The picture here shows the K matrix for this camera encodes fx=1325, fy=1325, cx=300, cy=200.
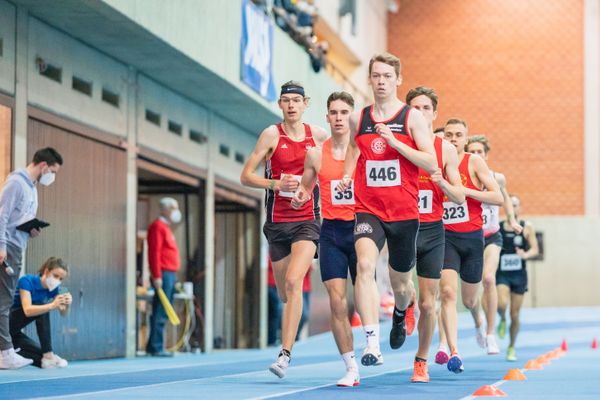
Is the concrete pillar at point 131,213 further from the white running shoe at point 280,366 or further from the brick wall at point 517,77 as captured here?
the brick wall at point 517,77

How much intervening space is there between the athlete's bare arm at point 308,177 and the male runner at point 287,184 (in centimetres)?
18

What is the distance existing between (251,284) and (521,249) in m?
9.04

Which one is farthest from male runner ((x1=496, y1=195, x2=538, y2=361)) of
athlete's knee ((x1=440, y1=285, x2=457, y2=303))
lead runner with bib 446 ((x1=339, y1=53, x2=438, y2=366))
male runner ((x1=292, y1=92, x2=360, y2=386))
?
lead runner with bib 446 ((x1=339, y1=53, x2=438, y2=366))

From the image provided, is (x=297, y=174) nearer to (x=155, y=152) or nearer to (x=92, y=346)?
(x=92, y=346)

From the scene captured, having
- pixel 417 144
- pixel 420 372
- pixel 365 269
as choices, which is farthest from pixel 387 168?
pixel 420 372

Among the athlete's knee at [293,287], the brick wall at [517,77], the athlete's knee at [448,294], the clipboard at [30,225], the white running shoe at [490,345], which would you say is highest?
the brick wall at [517,77]

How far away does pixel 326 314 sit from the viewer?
1261 inches

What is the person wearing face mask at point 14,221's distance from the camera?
41.9 feet

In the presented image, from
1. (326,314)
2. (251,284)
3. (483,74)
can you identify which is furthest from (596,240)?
(251,284)

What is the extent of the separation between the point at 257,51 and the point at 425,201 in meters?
10.1

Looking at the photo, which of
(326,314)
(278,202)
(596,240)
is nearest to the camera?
(278,202)

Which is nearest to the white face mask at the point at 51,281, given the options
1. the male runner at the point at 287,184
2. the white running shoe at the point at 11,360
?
the white running shoe at the point at 11,360

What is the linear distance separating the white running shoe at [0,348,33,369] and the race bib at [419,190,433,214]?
4.49m

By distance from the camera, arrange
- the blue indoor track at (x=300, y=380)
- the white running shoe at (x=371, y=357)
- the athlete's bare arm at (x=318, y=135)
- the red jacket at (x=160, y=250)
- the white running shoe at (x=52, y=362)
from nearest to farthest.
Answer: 1. the white running shoe at (x=371, y=357)
2. the blue indoor track at (x=300, y=380)
3. the athlete's bare arm at (x=318, y=135)
4. the white running shoe at (x=52, y=362)
5. the red jacket at (x=160, y=250)
